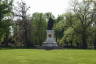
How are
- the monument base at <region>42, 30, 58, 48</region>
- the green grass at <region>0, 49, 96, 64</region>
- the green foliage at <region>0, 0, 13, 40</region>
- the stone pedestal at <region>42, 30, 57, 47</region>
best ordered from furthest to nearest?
the stone pedestal at <region>42, 30, 57, 47</region>, the monument base at <region>42, 30, 58, 48</region>, the green foliage at <region>0, 0, 13, 40</region>, the green grass at <region>0, 49, 96, 64</region>

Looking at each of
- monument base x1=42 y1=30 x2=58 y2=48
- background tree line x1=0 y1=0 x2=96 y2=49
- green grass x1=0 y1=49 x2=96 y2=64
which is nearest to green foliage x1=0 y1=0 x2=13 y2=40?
background tree line x1=0 y1=0 x2=96 y2=49

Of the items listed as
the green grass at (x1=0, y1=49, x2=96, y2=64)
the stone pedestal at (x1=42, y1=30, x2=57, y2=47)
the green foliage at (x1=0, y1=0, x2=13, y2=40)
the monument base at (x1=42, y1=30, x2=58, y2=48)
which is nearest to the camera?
the green grass at (x1=0, y1=49, x2=96, y2=64)

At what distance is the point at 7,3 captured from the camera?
51812mm

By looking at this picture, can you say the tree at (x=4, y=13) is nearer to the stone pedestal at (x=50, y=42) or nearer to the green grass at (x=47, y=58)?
the stone pedestal at (x=50, y=42)

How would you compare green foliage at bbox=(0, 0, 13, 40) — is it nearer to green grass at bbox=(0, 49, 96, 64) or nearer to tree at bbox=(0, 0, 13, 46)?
tree at bbox=(0, 0, 13, 46)

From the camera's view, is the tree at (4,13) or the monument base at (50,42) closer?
the tree at (4,13)

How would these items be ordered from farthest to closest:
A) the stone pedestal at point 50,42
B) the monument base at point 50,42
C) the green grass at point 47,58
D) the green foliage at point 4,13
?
the stone pedestal at point 50,42, the monument base at point 50,42, the green foliage at point 4,13, the green grass at point 47,58

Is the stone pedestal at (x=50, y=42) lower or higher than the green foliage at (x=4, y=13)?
lower

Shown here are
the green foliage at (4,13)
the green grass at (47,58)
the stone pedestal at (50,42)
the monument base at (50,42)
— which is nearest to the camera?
the green grass at (47,58)

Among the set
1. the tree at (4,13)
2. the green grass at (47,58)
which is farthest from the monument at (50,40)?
the green grass at (47,58)

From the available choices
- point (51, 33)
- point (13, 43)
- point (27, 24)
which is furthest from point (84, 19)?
point (13, 43)

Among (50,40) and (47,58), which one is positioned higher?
(47,58)

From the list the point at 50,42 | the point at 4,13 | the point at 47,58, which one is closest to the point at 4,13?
the point at 4,13

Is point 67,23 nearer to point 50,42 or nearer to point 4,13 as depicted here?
point 50,42
